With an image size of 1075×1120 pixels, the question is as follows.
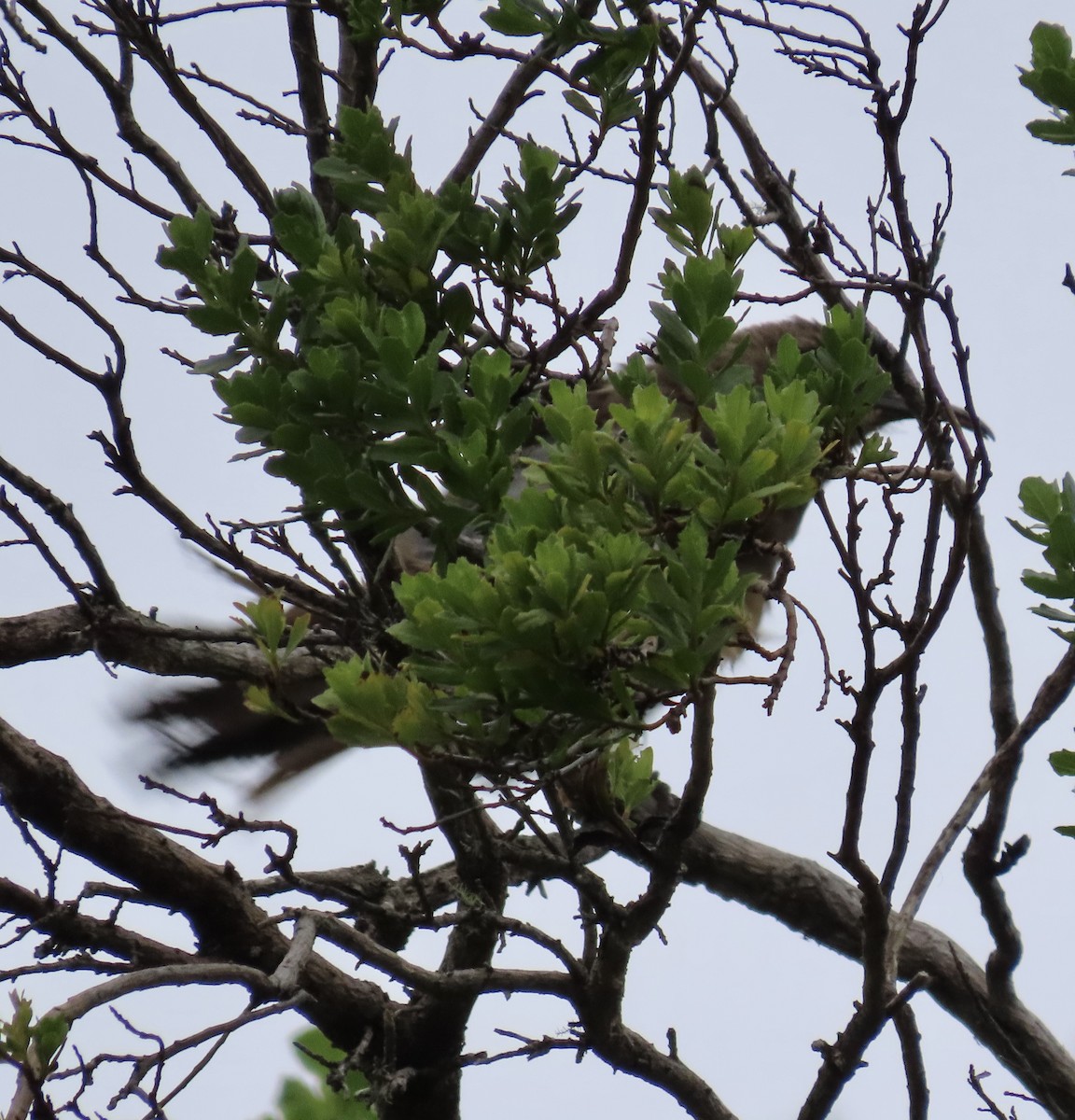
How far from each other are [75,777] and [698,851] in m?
1.64

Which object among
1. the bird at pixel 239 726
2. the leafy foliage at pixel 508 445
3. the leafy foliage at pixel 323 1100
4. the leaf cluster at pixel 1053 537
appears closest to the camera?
the leafy foliage at pixel 508 445

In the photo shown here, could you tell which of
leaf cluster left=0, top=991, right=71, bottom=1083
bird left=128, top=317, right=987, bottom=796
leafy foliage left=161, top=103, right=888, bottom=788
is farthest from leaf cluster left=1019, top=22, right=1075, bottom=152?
leaf cluster left=0, top=991, right=71, bottom=1083

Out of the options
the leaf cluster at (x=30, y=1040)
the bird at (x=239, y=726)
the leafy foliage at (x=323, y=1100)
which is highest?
the bird at (x=239, y=726)

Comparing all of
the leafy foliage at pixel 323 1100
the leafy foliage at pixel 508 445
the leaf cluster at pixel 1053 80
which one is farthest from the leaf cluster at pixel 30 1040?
the leaf cluster at pixel 1053 80

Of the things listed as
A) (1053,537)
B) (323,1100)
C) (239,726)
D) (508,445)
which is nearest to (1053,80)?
(1053,537)

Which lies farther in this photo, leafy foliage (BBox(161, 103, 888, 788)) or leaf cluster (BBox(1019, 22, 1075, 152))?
leaf cluster (BBox(1019, 22, 1075, 152))

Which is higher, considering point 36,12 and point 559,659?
point 36,12

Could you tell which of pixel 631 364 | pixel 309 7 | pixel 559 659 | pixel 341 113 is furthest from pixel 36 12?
pixel 559 659

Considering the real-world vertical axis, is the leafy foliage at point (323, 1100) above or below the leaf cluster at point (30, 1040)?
above

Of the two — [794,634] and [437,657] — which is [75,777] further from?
[794,634]

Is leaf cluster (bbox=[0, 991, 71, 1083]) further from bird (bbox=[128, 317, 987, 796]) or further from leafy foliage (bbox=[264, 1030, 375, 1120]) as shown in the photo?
bird (bbox=[128, 317, 987, 796])

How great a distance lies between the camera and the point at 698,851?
3377 millimetres

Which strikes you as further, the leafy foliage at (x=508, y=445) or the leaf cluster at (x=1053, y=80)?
the leaf cluster at (x=1053, y=80)

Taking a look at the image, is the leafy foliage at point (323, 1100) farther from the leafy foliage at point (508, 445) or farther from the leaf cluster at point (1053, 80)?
the leaf cluster at point (1053, 80)
